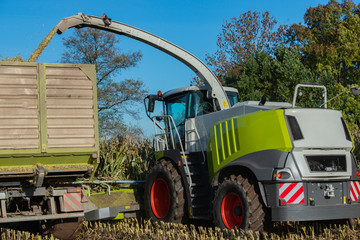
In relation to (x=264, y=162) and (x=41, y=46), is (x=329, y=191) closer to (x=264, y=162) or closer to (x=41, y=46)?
(x=264, y=162)

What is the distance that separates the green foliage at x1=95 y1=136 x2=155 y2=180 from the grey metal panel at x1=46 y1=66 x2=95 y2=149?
146 inches

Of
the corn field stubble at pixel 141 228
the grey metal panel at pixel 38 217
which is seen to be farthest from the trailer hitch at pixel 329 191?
the grey metal panel at pixel 38 217

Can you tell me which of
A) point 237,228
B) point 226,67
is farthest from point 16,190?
point 226,67

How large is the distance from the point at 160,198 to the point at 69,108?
2.97m

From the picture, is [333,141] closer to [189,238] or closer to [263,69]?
[189,238]

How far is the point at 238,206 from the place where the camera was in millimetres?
7758

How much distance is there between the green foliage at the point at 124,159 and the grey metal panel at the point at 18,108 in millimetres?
4110

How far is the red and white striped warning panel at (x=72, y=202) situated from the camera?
29.1 feet

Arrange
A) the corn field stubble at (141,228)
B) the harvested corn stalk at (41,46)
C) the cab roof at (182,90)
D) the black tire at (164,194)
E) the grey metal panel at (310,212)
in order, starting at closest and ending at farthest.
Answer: the grey metal panel at (310,212)
the corn field stubble at (141,228)
the black tire at (164,194)
the harvested corn stalk at (41,46)
the cab roof at (182,90)

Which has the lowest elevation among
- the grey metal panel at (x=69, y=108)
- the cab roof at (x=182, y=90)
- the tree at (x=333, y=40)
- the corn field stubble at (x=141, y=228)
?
the corn field stubble at (x=141, y=228)

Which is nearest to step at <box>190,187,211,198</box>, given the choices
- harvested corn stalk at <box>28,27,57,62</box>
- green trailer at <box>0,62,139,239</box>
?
green trailer at <box>0,62,139,239</box>

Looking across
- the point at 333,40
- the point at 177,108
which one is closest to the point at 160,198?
the point at 177,108

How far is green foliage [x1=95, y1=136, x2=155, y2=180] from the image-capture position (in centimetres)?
1245

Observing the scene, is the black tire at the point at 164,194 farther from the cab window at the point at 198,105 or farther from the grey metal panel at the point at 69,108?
the grey metal panel at the point at 69,108
